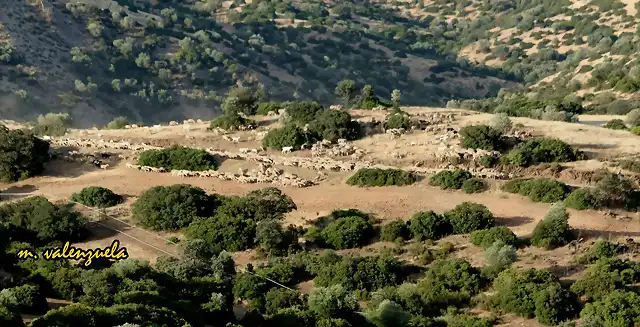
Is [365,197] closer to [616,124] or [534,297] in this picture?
[534,297]

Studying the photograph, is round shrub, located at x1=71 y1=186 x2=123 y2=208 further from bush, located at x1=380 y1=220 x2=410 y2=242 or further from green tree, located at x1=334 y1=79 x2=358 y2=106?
green tree, located at x1=334 y1=79 x2=358 y2=106

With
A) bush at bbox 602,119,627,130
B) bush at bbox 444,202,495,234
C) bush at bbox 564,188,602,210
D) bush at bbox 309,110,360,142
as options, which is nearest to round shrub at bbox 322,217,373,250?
bush at bbox 444,202,495,234

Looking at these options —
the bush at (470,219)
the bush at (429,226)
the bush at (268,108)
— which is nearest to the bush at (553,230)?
the bush at (470,219)

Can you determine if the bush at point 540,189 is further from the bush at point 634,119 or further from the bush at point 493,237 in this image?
the bush at point 634,119

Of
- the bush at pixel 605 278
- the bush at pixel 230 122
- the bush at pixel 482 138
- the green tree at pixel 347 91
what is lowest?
the bush at pixel 605 278

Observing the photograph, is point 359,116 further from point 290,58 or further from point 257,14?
point 257,14

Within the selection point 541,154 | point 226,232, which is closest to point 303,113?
point 541,154
